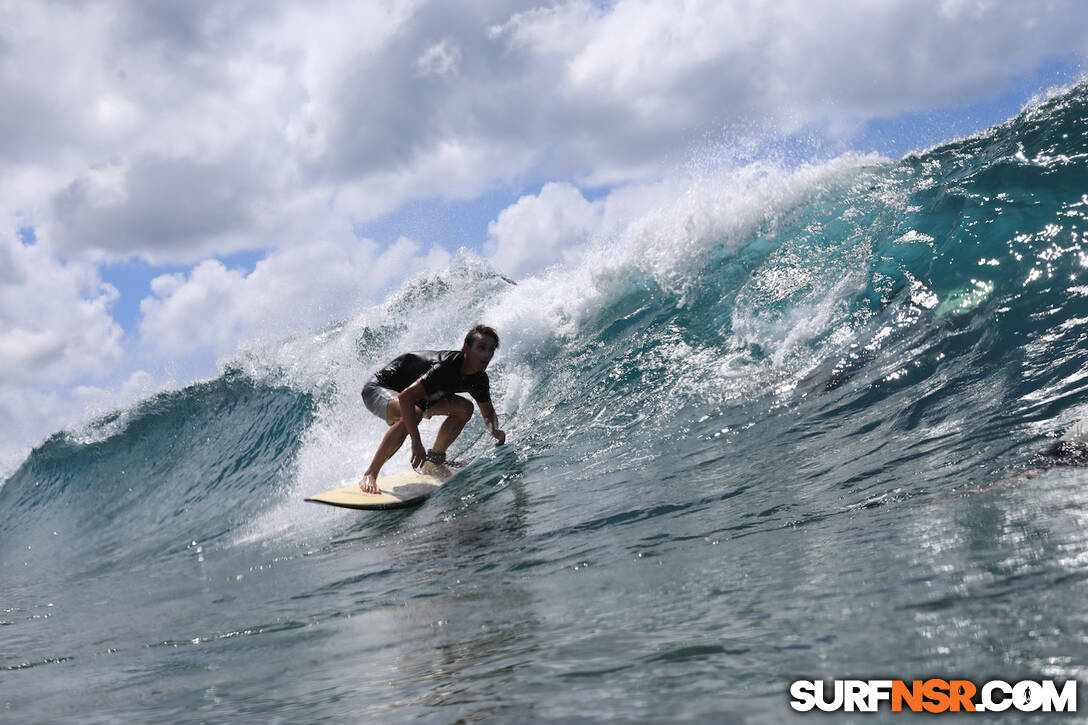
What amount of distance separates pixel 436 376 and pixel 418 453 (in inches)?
26.9

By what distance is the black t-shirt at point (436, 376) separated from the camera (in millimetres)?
7004

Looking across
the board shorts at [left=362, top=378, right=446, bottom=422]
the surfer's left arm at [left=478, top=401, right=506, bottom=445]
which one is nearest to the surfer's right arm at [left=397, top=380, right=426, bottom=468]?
the board shorts at [left=362, top=378, right=446, bottom=422]

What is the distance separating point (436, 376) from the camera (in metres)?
6.99

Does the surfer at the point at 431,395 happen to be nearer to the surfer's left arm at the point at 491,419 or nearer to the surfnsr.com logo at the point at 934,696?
the surfer's left arm at the point at 491,419

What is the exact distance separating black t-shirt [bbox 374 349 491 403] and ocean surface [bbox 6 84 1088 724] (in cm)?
80

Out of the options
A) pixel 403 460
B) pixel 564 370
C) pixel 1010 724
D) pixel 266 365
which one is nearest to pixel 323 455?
pixel 403 460

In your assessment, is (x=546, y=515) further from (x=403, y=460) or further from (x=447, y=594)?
(x=403, y=460)

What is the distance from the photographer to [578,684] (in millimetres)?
2182

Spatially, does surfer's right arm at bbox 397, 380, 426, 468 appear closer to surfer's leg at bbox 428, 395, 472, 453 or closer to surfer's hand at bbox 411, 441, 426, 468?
surfer's hand at bbox 411, 441, 426, 468

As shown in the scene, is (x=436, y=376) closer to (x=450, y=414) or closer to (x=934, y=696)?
(x=450, y=414)

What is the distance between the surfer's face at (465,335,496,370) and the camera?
6801 millimetres

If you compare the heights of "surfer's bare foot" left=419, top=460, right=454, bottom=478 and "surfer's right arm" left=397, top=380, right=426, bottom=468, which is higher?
"surfer's right arm" left=397, top=380, right=426, bottom=468

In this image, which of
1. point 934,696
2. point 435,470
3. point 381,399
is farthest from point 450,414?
point 934,696

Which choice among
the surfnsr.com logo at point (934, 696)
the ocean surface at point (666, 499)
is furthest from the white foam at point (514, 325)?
the surfnsr.com logo at point (934, 696)
